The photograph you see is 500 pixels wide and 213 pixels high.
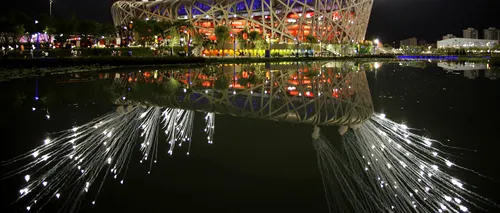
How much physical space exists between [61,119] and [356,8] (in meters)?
92.6

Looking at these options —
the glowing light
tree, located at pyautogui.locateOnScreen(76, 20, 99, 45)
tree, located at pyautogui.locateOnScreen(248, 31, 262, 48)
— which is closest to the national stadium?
tree, located at pyautogui.locateOnScreen(248, 31, 262, 48)

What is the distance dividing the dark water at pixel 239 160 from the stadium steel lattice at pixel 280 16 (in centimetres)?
7457

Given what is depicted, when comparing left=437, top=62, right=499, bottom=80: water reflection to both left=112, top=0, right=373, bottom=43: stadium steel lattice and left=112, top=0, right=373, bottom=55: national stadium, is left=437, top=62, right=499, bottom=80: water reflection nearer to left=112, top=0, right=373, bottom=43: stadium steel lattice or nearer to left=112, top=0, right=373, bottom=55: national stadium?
left=112, top=0, right=373, bottom=55: national stadium

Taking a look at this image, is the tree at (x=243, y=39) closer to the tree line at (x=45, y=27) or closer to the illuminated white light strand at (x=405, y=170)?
the tree line at (x=45, y=27)

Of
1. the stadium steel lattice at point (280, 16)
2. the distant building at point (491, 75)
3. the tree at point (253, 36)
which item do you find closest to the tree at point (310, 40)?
the stadium steel lattice at point (280, 16)

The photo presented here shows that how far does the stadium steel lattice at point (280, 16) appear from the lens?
8469 centimetres

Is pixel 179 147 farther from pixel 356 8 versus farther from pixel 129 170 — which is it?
pixel 356 8

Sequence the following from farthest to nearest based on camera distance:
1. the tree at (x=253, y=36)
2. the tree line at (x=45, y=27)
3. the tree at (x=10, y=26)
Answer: the tree at (x=253, y=36) < the tree line at (x=45, y=27) < the tree at (x=10, y=26)

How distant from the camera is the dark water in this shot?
4539mm

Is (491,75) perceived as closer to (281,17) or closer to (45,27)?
(281,17)

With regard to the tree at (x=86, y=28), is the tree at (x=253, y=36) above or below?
below

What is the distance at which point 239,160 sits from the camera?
612 cm

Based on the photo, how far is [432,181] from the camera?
5426 mm

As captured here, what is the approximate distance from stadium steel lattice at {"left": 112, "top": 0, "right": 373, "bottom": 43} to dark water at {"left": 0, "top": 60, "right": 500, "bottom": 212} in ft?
245
